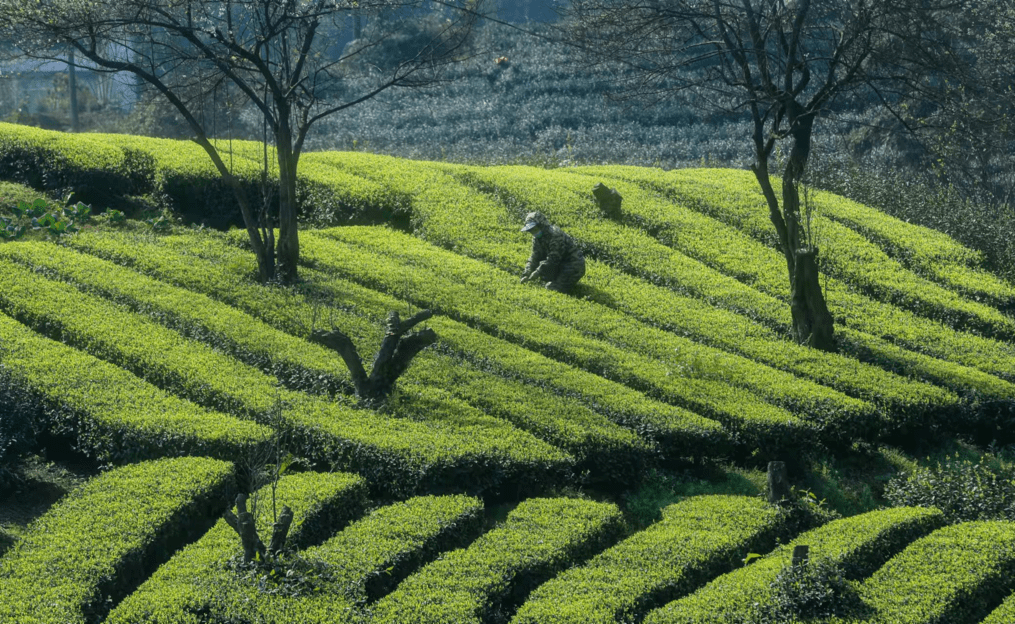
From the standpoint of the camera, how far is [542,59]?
3806 centimetres

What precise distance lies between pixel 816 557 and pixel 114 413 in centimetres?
699

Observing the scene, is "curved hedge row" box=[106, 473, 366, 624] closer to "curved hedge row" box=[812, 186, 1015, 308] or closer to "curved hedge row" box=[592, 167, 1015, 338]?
"curved hedge row" box=[592, 167, 1015, 338]

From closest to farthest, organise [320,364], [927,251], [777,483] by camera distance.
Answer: [777,483] → [320,364] → [927,251]

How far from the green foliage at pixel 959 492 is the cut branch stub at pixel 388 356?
5.17 metres

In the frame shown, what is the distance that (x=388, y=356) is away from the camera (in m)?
12.2

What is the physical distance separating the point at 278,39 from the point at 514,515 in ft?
32.6

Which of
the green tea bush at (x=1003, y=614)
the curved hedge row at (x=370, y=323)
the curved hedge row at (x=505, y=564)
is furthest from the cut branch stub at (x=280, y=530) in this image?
the green tea bush at (x=1003, y=614)

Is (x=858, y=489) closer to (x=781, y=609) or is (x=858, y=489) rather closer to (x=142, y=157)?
(x=781, y=609)

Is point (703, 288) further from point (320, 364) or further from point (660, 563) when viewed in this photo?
point (660, 563)

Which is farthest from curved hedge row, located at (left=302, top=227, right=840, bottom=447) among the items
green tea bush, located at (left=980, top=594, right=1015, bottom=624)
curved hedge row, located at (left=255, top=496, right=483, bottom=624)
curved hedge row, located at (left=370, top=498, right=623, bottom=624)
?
curved hedge row, located at (left=255, top=496, right=483, bottom=624)

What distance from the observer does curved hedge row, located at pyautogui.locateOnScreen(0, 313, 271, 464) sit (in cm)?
1113

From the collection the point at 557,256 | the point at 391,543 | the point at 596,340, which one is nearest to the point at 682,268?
the point at 557,256

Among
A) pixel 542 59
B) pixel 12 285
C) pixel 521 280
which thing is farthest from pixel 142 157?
pixel 542 59

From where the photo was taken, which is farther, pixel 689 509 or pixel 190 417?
pixel 190 417
